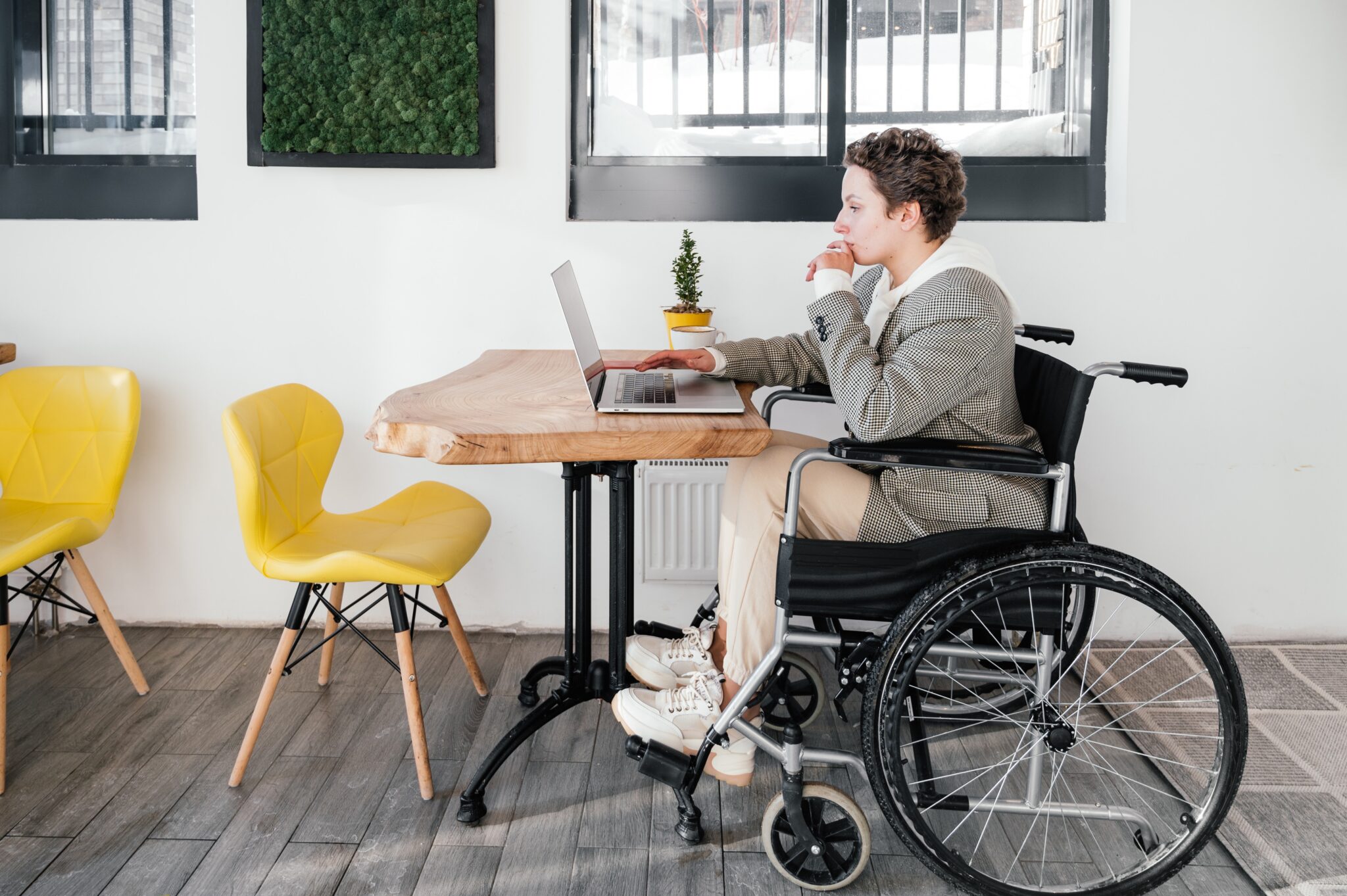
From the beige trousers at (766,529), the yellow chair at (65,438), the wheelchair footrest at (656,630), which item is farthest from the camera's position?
the yellow chair at (65,438)

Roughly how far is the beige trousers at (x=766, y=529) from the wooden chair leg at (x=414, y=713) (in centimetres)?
60

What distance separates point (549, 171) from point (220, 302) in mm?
922

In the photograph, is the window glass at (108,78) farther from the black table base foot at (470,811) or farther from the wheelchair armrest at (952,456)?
the wheelchair armrest at (952,456)

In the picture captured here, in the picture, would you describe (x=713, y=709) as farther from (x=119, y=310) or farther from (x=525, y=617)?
(x=119, y=310)

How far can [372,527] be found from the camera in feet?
7.47

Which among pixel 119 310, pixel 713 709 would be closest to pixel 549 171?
pixel 119 310

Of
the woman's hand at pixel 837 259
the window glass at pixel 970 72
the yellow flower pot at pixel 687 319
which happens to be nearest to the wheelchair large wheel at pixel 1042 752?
the woman's hand at pixel 837 259

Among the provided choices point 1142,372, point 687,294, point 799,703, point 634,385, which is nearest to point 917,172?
point 1142,372

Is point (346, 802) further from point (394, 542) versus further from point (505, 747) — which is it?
point (394, 542)

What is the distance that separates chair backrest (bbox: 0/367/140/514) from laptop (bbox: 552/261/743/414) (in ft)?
3.91

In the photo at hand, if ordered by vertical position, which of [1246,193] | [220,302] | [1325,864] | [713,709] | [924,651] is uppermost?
[1246,193]

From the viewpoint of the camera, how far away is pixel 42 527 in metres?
2.29

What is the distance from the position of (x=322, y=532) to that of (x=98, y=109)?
1460 millimetres

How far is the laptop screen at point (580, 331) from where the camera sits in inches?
71.7
